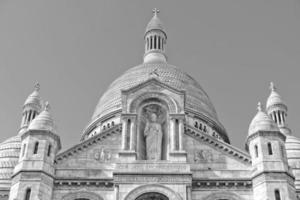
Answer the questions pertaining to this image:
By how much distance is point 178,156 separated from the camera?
30.9m

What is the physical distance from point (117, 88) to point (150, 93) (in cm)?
1603

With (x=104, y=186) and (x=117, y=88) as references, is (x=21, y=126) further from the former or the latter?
(x=104, y=186)

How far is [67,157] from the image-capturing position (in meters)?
31.7

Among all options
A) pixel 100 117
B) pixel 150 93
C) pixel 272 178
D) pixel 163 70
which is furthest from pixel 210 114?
pixel 272 178

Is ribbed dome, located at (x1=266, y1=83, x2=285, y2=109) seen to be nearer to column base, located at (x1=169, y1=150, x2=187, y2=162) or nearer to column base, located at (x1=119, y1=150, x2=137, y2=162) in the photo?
column base, located at (x1=169, y1=150, x2=187, y2=162)

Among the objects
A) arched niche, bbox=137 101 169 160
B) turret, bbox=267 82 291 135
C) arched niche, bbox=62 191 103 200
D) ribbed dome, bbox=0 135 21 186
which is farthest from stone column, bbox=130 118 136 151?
turret, bbox=267 82 291 135

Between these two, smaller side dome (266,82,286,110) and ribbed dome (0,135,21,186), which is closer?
ribbed dome (0,135,21,186)

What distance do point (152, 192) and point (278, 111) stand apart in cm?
2105

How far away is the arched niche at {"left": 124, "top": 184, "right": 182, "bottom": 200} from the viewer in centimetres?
2923

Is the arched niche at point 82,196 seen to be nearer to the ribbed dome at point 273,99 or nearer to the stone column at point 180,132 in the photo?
the stone column at point 180,132

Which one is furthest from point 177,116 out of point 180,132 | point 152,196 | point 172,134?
point 152,196

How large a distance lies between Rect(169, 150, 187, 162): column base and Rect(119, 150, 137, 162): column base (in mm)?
2030

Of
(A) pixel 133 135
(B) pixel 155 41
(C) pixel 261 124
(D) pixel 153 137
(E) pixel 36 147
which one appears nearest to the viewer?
(E) pixel 36 147

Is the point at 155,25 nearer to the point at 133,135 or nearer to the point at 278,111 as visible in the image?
the point at 278,111
